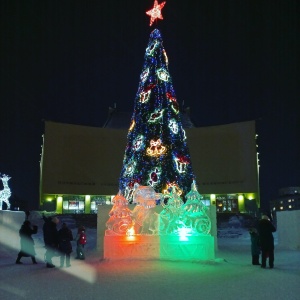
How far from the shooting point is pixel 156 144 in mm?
14969

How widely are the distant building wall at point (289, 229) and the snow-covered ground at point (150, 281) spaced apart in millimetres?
5593

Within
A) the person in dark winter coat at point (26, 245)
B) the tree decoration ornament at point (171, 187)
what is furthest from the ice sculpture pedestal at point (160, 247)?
the tree decoration ornament at point (171, 187)

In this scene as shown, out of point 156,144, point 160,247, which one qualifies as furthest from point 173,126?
point 160,247

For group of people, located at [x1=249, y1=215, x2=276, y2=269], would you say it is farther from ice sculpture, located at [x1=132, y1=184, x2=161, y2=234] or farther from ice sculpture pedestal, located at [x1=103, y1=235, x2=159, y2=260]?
ice sculpture, located at [x1=132, y1=184, x2=161, y2=234]

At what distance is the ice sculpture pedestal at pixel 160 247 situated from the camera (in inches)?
402

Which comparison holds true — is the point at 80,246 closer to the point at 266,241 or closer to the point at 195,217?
the point at 195,217

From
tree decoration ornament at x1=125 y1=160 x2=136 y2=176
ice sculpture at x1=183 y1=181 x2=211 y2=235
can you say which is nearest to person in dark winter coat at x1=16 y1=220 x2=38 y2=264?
ice sculpture at x1=183 y1=181 x2=211 y2=235

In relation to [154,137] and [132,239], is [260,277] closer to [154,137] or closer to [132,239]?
[132,239]

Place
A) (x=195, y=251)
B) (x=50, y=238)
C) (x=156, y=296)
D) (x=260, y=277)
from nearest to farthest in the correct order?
1. (x=156, y=296)
2. (x=260, y=277)
3. (x=50, y=238)
4. (x=195, y=251)

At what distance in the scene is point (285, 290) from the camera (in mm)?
6020

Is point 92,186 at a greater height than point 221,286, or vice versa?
point 92,186

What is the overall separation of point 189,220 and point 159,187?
419 centimetres

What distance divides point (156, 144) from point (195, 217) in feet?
16.2

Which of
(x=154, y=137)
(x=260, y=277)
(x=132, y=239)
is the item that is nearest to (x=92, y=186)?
(x=154, y=137)
